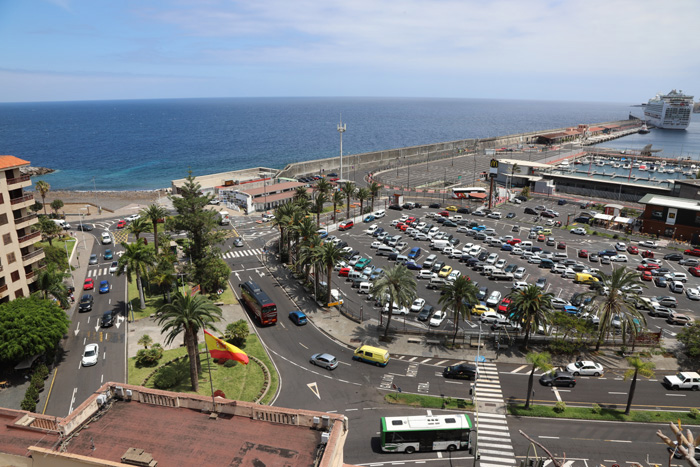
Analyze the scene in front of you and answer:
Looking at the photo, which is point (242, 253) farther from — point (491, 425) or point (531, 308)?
point (491, 425)

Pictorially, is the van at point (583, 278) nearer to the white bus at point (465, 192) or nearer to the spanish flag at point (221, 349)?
the white bus at point (465, 192)

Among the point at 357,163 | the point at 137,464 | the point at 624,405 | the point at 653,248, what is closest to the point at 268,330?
the point at 137,464

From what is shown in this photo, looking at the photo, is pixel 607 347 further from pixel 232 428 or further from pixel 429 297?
pixel 232 428

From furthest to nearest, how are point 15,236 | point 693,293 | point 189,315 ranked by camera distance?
1. point 693,293
2. point 15,236
3. point 189,315

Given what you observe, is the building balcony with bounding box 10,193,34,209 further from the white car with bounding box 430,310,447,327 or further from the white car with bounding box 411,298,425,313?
Result: the white car with bounding box 430,310,447,327

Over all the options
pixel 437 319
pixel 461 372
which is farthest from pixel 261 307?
pixel 461 372

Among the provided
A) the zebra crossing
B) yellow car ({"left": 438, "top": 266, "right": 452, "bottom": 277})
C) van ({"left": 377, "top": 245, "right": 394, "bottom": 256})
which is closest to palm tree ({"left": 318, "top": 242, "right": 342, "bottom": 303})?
yellow car ({"left": 438, "top": 266, "right": 452, "bottom": 277})

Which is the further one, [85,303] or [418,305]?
[418,305]
